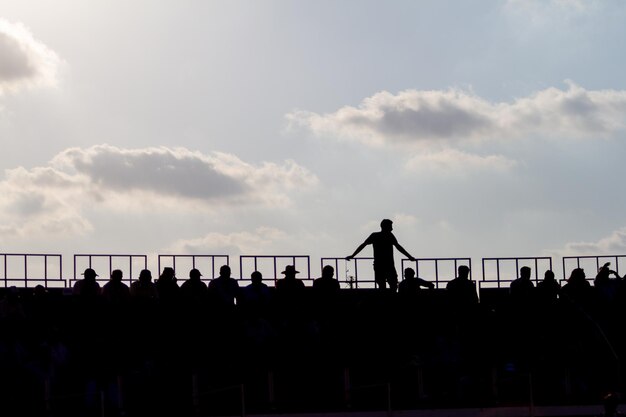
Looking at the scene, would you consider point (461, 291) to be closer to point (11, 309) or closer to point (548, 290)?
point (548, 290)

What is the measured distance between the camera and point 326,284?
3625cm

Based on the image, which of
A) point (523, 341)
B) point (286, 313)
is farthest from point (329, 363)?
point (523, 341)

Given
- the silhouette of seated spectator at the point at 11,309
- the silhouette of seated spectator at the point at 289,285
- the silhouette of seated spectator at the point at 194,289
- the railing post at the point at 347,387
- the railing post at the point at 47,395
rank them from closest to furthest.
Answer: the railing post at the point at 47,395 < the silhouette of seated spectator at the point at 11,309 < the silhouette of seated spectator at the point at 194,289 < the railing post at the point at 347,387 < the silhouette of seated spectator at the point at 289,285

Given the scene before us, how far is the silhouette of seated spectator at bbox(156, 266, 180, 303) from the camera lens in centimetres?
3466

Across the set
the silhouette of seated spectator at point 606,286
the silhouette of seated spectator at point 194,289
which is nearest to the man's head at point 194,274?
the silhouette of seated spectator at point 194,289

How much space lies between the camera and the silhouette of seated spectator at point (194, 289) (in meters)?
34.7

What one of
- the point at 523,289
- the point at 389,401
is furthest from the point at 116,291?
the point at 523,289

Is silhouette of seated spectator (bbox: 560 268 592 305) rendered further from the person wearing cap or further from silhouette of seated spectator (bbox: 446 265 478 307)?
the person wearing cap

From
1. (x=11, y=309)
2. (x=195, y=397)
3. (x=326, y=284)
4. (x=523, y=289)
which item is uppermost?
(x=326, y=284)

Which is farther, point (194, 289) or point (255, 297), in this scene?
point (255, 297)

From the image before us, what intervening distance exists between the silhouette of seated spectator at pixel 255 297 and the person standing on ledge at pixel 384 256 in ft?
10.3

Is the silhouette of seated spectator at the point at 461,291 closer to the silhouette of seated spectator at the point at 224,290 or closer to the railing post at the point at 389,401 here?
the railing post at the point at 389,401

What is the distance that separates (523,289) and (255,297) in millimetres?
5713

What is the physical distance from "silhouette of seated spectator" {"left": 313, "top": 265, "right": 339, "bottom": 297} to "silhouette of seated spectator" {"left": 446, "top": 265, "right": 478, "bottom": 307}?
2.42 meters
